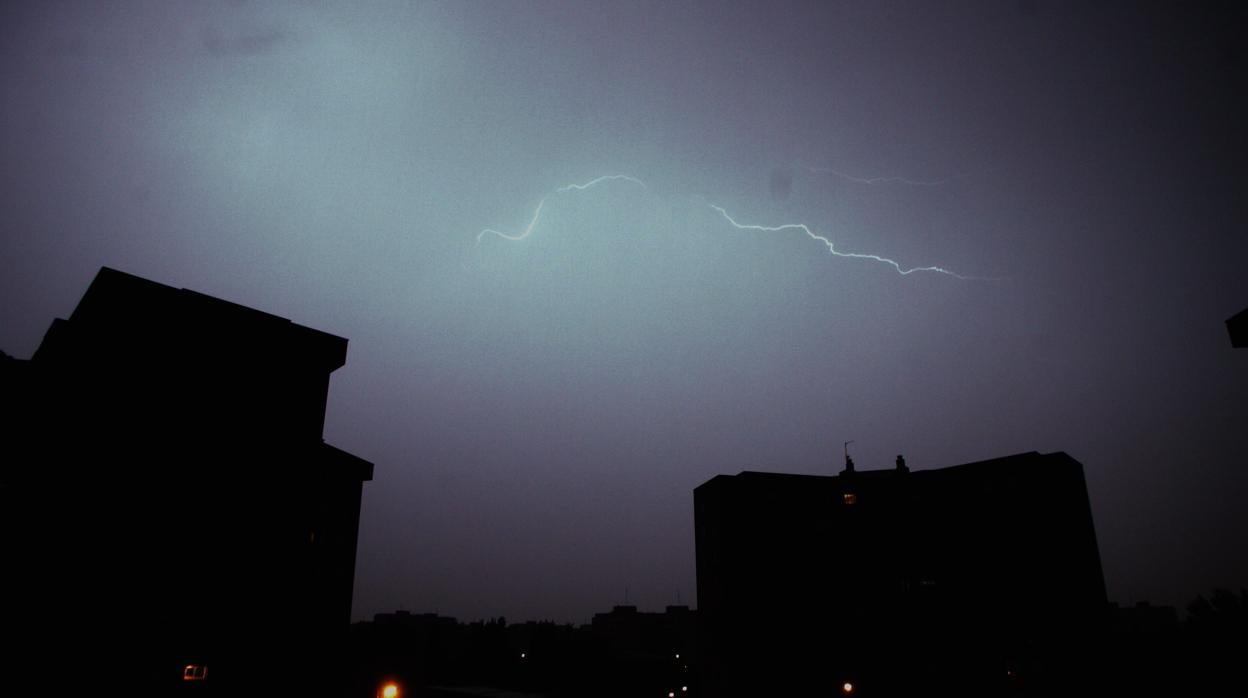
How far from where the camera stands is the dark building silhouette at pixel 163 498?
41.6 ft

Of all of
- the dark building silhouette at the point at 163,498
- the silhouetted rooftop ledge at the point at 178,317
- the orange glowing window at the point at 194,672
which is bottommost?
the orange glowing window at the point at 194,672

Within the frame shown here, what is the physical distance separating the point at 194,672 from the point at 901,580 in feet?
92.6

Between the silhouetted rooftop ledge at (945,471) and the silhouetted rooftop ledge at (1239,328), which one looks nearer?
the silhouetted rooftop ledge at (1239,328)

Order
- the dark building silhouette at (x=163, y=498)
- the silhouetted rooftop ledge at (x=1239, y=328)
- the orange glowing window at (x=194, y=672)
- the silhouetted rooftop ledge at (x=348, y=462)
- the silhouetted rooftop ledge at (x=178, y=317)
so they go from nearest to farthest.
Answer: the silhouetted rooftop ledge at (x=1239, y=328) < the dark building silhouette at (x=163, y=498) < the orange glowing window at (x=194, y=672) < the silhouetted rooftop ledge at (x=178, y=317) < the silhouetted rooftop ledge at (x=348, y=462)

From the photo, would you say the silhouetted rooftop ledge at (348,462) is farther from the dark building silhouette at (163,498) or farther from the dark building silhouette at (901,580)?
the dark building silhouette at (901,580)

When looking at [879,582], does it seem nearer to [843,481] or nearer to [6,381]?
[843,481]

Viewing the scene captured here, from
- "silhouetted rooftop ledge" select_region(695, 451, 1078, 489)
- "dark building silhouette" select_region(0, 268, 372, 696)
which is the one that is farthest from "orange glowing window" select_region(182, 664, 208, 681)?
"silhouetted rooftop ledge" select_region(695, 451, 1078, 489)

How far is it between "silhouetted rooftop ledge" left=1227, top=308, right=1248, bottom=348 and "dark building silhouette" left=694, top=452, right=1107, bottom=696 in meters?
23.3

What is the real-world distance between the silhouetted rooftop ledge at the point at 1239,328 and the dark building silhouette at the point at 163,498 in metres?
17.2

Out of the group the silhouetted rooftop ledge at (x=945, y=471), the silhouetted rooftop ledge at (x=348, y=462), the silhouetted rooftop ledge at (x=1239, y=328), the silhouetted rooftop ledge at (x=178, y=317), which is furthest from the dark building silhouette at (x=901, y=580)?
the silhouetted rooftop ledge at (x=178, y=317)

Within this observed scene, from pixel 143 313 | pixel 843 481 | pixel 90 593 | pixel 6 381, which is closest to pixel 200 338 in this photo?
pixel 143 313

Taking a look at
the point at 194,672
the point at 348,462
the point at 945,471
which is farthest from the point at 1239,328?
the point at 945,471

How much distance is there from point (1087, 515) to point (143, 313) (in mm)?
34407

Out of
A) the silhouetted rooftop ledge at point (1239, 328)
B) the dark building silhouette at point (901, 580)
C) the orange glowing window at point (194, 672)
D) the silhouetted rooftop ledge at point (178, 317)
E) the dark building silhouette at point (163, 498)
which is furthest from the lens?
the dark building silhouette at point (901, 580)
